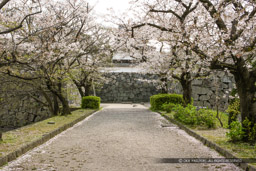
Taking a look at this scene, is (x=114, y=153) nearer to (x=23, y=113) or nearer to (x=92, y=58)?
(x=92, y=58)

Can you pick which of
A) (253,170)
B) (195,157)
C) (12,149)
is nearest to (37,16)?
(12,149)

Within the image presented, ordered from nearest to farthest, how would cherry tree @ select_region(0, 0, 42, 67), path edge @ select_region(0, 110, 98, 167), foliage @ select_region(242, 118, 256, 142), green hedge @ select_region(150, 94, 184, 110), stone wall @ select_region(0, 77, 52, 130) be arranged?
path edge @ select_region(0, 110, 98, 167)
foliage @ select_region(242, 118, 256, 142)
cherry tree @ select_region(0, 0, 42, 67)
green hedge @ select_region(150, 94, 184, 110)
stone wall @ select_region(0, 77, 52, 130)

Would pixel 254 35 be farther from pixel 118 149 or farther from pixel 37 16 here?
pixel 37 16

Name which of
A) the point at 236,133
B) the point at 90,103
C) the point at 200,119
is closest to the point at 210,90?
the point at 90,103

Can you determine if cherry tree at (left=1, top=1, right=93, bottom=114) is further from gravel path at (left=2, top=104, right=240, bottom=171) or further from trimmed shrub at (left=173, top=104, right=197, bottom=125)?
trimmed shrub at (left=173, top=104, right=197, bottom=125)

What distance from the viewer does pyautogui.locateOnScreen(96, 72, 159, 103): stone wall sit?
29344 mm

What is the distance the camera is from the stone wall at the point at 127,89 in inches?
1155

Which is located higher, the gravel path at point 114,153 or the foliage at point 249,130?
the foliage at point 249,130

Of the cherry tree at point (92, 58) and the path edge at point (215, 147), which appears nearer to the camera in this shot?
the path edge at point (215, 147)

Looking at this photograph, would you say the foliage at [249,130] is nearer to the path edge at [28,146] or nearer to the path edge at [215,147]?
the path edge at [215,147]

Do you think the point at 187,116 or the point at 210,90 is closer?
the point at 187,116

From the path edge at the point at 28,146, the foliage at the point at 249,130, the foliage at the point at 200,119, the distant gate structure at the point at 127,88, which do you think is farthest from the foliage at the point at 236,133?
the distant gate structure at the point at 127,88

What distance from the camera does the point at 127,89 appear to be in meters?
29.4

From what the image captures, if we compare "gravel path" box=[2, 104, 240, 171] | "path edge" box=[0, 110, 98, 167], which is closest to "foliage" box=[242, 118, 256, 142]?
"gravel path" box=[2, 104, 240, 171]
